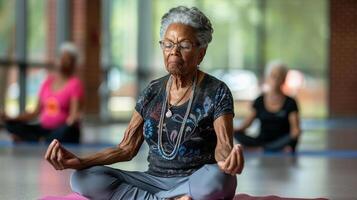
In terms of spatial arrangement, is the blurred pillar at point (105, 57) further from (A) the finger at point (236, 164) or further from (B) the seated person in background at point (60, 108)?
(A) the finger at point (236, 164)

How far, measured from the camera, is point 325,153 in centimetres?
732

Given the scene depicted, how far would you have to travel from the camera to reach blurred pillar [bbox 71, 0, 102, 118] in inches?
494

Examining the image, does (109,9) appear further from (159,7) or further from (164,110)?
(164,110)

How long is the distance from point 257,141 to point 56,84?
1.98 meters

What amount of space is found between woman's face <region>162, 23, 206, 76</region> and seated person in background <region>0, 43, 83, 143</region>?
14.2 feet

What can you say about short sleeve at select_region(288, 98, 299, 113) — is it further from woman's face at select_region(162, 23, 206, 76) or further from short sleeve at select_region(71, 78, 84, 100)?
woman's face at select_region(162, 23, 206, 76)

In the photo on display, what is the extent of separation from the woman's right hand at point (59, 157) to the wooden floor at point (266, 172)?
112 cm

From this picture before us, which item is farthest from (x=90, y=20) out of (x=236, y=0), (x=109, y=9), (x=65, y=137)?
(x=65, y=137)

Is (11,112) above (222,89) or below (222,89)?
below

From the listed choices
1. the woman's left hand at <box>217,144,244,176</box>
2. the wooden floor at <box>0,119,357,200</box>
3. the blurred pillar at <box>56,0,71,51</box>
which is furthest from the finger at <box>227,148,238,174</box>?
the blurred pillar at <box>56,0,71,51</box>

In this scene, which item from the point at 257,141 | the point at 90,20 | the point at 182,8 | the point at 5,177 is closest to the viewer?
the point at 182,8

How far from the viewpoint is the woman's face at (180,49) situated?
306cm

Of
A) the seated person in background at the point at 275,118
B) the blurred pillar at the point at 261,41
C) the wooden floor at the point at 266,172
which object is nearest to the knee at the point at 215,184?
the wooden floor at the point at 266,172

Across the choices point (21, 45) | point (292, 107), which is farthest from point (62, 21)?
point (292, 107)
